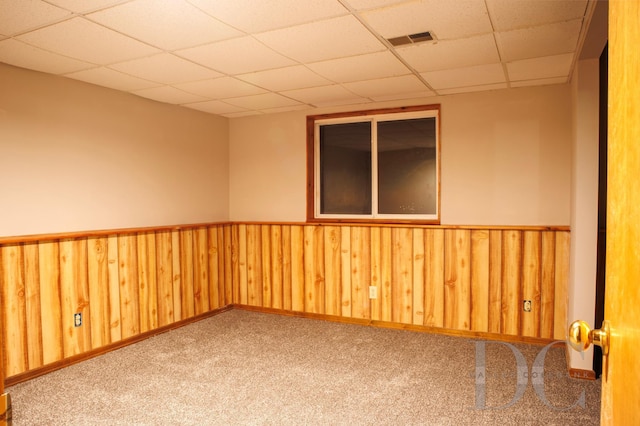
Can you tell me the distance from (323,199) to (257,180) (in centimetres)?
88

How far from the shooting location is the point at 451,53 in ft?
9.98

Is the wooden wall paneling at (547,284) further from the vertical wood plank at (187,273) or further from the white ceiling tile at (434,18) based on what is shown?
the vertical wood plank at (187,273)

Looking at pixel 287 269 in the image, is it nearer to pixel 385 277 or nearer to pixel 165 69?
pixel 385 277

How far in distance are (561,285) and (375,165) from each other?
7.14ft

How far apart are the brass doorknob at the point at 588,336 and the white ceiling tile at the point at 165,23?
7.36ft

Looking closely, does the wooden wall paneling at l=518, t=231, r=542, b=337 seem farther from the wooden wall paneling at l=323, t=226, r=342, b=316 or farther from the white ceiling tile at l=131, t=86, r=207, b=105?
the white ceiling tile at l=131, t=86, r=207, b=105

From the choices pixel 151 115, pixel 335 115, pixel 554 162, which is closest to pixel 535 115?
pixel 554 162

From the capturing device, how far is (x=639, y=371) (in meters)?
0.68

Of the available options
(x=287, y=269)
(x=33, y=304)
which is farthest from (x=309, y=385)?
(x=33, y=304)

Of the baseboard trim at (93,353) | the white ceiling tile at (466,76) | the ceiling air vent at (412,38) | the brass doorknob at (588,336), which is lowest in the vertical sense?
the baseboard trim at (93,353)

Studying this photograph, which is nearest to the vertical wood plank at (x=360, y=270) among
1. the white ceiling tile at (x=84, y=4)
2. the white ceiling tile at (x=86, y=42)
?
the white ceiling tile at (x=86, y=42)

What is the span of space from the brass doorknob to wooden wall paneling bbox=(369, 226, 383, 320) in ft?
11.8

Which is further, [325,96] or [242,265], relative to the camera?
[242,265]

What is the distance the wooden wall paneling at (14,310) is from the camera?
307cm
